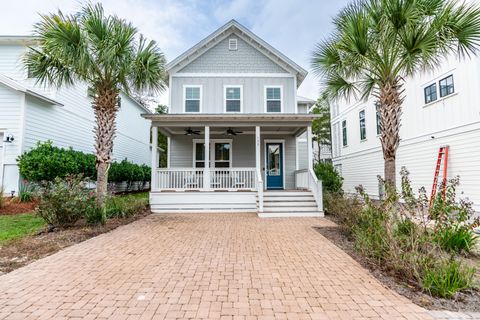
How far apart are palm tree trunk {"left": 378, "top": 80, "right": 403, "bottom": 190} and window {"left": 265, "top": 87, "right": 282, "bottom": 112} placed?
22.7 ft

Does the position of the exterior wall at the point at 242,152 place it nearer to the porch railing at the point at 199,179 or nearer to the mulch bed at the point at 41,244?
the porch railing at the point at 199,179

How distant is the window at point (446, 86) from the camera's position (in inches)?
377

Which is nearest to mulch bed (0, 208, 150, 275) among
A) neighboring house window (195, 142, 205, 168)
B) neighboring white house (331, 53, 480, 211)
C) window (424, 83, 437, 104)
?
neighboring house window (195, 142, 205, 168)

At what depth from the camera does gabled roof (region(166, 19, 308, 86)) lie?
12539mm

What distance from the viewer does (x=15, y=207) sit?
8945mm

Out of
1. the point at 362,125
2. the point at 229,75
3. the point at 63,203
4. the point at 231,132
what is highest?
the point at 229,75

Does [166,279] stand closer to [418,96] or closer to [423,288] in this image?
[423,288]

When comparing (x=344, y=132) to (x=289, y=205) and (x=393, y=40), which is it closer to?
(x=289, y=205)

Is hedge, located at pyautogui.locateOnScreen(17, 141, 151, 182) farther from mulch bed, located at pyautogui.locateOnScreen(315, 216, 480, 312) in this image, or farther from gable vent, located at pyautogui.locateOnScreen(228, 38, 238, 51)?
mulch bed, located at pyautogui.locateOnScreen(315, 216, 480, 312)

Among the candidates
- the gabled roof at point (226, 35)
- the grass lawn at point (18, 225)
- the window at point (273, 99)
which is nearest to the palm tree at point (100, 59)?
the grass lawn at point (18, 225)

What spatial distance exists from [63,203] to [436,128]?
43.7 ft

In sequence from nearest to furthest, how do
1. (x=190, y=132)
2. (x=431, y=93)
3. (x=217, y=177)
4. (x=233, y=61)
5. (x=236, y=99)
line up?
(x=431, y=93) < (x=217, y=177) < (x=190, y=132) < (x=236, y=99) < (x=233, y=61)

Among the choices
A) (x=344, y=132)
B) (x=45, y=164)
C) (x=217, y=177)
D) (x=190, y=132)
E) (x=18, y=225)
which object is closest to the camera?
(x=18, y=225)

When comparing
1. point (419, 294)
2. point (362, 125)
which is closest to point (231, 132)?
point (362, 125)
